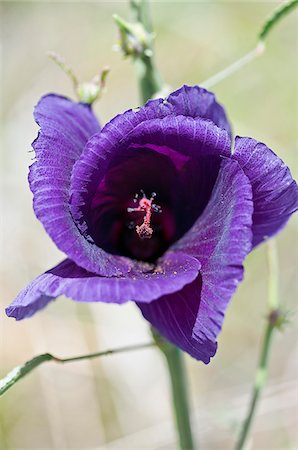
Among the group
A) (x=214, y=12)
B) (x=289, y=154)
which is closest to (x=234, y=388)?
(x=289, y=154)

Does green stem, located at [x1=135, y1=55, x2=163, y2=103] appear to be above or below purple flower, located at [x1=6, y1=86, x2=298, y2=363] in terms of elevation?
above

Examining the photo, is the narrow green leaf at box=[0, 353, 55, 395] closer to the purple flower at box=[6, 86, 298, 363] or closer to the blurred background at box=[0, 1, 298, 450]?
the purple flower at box=[6, 86, 298, 363]

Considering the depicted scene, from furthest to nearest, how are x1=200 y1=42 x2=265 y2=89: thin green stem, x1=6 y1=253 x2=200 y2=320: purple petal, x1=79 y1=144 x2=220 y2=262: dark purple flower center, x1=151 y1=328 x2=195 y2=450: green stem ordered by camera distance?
x1=200 y1=42 x2=265 y2=89: thin green stem
x1=151 y1=328 x2=195 y2=450: green stem
x1=79 y1=144 x2=220 y2=262: dark purple flower center
x1=6 y1=253 x2=200 y2=320: purple petal

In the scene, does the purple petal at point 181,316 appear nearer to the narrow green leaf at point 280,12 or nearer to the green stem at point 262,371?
the green stem at point 262,371

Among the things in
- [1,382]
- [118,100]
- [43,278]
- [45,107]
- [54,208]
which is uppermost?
[118,100]

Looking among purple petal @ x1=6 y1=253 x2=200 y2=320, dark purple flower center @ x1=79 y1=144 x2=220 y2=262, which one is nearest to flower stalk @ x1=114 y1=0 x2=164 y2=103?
dark purple flower center @ x1=79 y1=144 x2=220 y2=262

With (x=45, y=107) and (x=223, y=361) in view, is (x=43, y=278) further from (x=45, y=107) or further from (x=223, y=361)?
(x=223, y=361)
